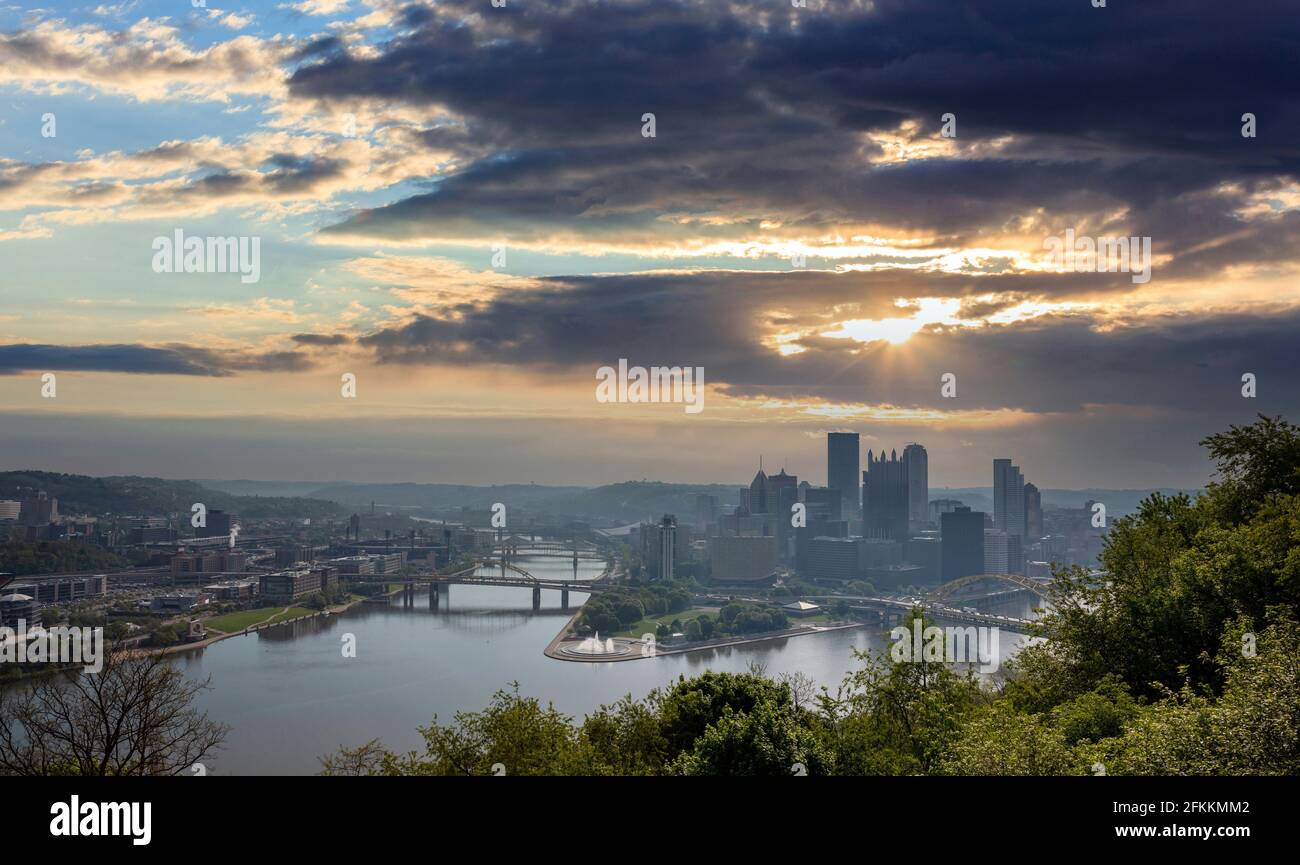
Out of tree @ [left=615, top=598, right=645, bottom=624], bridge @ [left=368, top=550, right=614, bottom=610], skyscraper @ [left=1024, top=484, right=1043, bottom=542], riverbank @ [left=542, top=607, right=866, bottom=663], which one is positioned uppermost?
skyscraper @ [left=1024, top=484, right=1043, bottom=542]

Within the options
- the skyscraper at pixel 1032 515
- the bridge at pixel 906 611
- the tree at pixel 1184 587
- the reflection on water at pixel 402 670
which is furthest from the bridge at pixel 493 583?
the tree at pixel 1184 587

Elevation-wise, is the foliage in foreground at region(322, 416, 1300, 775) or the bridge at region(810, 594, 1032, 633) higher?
the foliage in foreground at region(322, 416, 1300, 775)

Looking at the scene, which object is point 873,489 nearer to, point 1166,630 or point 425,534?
point 425,534

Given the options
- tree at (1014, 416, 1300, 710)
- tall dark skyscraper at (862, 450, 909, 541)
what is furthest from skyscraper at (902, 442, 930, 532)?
tree at (1014, 416, 1300, 710)

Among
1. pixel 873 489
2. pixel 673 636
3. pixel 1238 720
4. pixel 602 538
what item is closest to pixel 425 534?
pixel 602 538

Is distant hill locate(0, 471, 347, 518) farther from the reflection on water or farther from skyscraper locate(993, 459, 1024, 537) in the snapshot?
skyscraper locate(993, 459, 1024, 537)

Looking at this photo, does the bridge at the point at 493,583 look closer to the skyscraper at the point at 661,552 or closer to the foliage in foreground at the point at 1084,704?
the skyscraper at the point at 661,552

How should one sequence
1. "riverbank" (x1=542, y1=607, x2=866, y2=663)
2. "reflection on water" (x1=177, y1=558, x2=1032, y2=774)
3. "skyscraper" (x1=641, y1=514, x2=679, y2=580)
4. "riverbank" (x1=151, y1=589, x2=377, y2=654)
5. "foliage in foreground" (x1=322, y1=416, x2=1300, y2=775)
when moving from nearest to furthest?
1. "foliage in foreground" (x1=322, y1=416, x2=1300, y2=775)
2. "reflection on water" (x1=177, y1=558, x2=1032, y2=774)
3. "riverbank" (x1=151, y1=589, x2=377, y2=654)
4. "riverbank" (x1=542, y1=607, x2=866, y2=663)
5. "skyscraper" (x1=641, y1=514, x2=679, y2=580)

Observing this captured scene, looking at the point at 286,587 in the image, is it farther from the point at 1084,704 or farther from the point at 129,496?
the point at 1084,704
